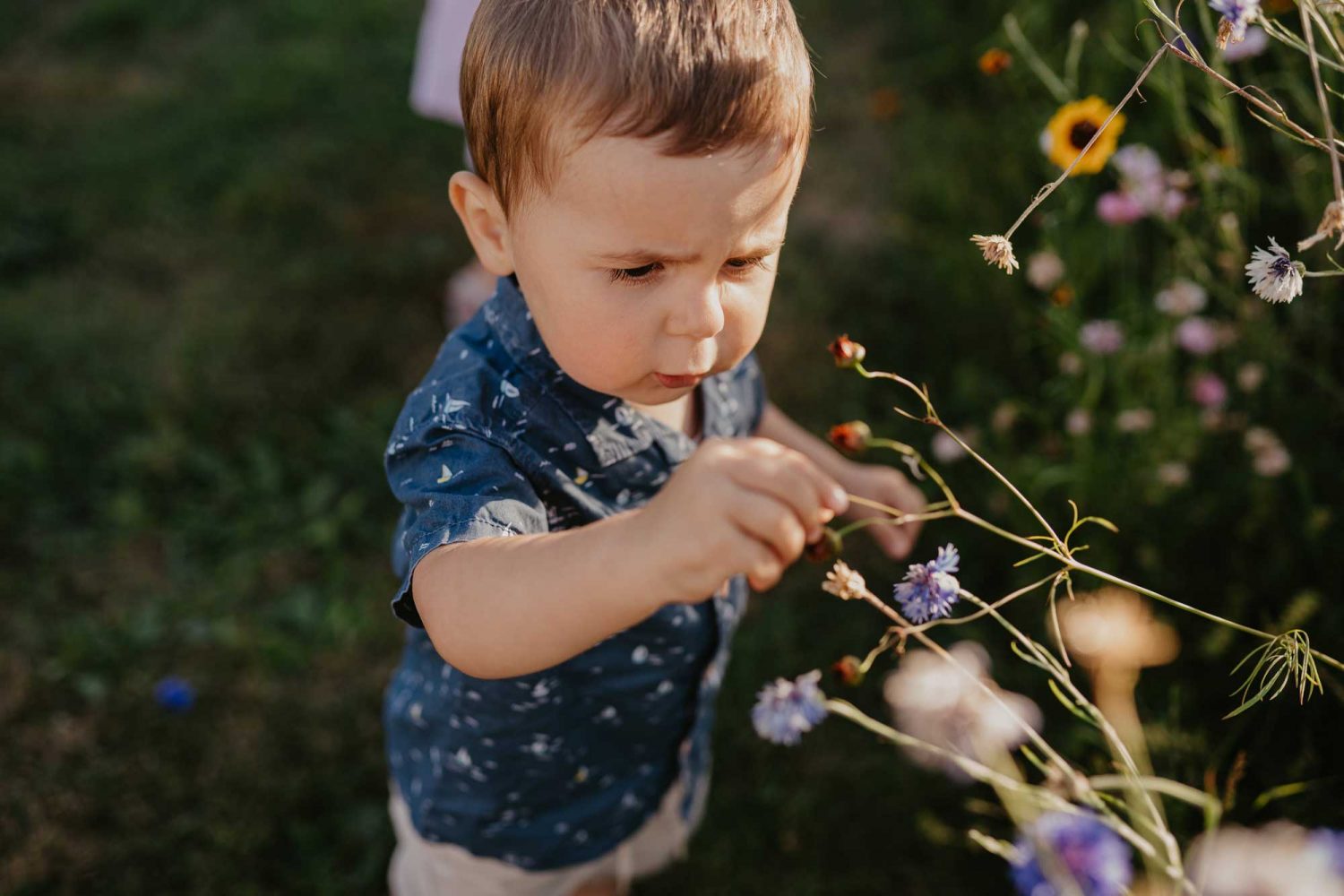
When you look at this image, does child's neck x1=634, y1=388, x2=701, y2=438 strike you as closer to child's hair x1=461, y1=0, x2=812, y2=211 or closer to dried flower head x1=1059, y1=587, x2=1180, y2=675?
child's hair x1=461, y1=0, x2=812, y2=211

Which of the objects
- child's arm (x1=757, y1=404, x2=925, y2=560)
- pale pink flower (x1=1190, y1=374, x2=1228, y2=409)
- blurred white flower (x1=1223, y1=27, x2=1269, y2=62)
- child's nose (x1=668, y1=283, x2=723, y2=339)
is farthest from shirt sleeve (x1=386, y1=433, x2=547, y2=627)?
pale pink flower (x1=1190, y1=374, x2=1228, y2=409)

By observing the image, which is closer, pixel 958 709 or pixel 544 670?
pixel 958 709

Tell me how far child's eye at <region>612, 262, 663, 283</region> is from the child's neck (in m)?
0.26

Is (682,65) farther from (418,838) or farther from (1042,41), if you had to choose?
(1042,41)

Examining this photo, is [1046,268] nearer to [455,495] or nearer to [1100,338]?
[1100,338]

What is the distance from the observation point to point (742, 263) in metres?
1.01

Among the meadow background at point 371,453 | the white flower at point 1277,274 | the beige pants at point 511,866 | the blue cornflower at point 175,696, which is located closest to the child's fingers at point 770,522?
the white flower at point 1277,274

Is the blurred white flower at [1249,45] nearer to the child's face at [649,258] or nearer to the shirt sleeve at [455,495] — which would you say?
the child's face at [649,258]

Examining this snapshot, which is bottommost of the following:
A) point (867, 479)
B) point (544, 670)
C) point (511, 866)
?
point (511, 866)

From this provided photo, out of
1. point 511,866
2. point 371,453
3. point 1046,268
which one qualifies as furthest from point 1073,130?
point 371,453

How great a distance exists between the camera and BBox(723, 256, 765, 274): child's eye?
1.00 metres

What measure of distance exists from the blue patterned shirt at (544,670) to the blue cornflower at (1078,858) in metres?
0.48

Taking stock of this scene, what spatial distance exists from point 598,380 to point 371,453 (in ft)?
5.05

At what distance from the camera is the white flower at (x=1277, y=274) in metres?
0.81
